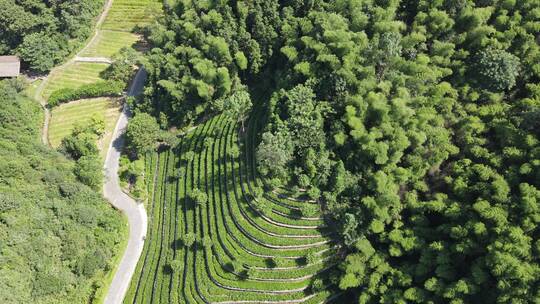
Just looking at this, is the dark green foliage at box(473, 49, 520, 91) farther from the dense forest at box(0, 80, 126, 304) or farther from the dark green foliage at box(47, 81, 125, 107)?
the dark green foliage at box(47, 81, 125, 107)

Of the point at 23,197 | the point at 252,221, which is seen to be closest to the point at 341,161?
the point at 252,221

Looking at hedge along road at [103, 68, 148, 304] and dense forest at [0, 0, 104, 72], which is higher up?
dense forest at [0, 0, 104, 72]

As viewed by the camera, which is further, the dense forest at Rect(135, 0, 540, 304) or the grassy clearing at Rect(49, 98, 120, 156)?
the grassy clearing at Rect(49, 98, 120, 156)

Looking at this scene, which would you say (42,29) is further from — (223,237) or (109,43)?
(223,237)

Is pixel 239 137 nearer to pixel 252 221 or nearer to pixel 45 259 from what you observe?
pixel 252 221

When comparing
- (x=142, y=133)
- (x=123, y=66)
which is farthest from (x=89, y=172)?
(x=123, y=66)

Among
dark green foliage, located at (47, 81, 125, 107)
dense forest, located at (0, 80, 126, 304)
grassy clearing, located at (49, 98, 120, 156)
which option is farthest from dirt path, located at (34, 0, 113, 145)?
dense forest, located at (0, 80, 126, 304)
